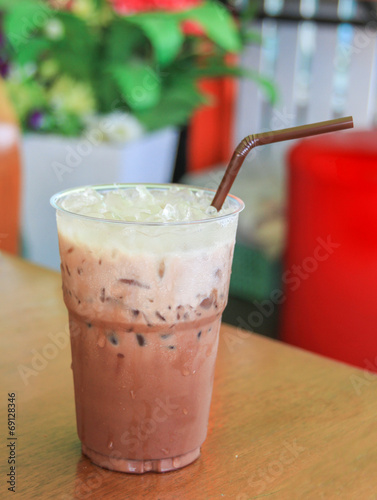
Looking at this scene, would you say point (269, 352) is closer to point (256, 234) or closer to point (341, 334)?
point (341, 334)

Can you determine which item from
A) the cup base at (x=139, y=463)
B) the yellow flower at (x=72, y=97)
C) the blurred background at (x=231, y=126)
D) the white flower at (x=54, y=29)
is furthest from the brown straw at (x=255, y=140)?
the white flower at (x=54, y=29)

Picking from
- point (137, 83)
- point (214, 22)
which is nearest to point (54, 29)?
point (137, 83)

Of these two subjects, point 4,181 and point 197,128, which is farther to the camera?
point 197,128

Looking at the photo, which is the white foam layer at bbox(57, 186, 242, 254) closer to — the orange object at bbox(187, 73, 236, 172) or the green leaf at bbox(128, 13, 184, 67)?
the green leaf at bbox(128, 13, 184, 67)

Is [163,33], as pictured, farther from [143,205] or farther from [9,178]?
[143,205]

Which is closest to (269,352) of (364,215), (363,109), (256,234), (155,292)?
(155,292)
